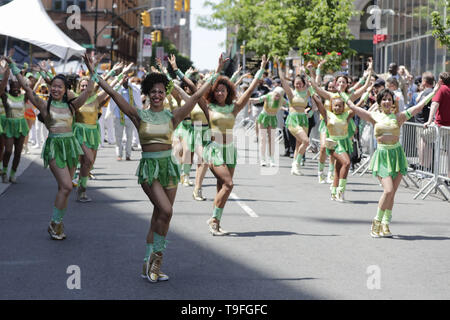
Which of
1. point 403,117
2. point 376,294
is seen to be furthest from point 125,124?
point 376,294

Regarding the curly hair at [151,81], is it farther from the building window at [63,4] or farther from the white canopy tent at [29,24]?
the building window at [63,4]

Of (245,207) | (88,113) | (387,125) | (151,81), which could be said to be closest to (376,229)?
(387,125)

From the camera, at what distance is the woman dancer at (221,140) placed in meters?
9.31

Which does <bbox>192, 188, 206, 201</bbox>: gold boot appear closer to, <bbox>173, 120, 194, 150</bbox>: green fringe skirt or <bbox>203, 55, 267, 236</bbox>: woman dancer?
<bbox>173, 120, 194, 150</bbox>: green fringe skirt

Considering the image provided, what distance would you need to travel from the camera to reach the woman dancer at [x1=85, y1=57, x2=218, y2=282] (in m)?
6.80

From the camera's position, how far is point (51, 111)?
9.35 meters

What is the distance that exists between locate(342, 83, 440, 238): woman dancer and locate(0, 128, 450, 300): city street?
0.92 ft

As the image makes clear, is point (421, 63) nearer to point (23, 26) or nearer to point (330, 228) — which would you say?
point (23, 26)

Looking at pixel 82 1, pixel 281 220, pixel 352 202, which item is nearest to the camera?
pixel 281 220

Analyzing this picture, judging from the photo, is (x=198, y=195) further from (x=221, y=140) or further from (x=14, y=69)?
(x=14, y=69)

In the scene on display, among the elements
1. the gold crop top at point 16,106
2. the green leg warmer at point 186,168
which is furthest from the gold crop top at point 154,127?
the gold crop top at point 16,106

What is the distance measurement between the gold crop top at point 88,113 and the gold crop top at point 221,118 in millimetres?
2954

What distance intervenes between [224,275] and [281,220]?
359 centimetres

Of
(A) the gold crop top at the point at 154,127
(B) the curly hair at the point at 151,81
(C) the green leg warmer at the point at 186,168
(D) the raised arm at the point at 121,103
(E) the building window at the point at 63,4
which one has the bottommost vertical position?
(C) the green leg warmer at the point at 186,168
